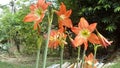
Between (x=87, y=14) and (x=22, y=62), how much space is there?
1863 mm

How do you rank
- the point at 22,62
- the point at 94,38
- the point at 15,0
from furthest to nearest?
the point at 15,0 → the point at 22,62 → the point at 94,38

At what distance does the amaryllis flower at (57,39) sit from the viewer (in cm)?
148

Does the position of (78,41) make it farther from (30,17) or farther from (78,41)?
(30,17)

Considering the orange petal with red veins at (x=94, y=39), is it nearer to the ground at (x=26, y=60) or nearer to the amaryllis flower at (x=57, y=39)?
the amaryllis flower at (x=57, y=39)

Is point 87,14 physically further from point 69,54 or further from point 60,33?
point 60,33

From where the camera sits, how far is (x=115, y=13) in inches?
344

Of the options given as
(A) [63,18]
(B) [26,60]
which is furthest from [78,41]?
(B) [26,60]

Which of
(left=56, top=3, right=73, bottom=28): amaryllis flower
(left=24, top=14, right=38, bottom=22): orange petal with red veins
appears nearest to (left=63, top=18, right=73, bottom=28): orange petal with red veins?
(left=56, top=3, right=73, bottom=28): amaryllis flower

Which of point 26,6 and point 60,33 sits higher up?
point 26,6

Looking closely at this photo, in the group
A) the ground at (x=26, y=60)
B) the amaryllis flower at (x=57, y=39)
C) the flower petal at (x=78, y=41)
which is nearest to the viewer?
the flower petal at (x=78, y=41)

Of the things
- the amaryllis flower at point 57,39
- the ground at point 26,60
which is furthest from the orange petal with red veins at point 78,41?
the ground at point 26,60

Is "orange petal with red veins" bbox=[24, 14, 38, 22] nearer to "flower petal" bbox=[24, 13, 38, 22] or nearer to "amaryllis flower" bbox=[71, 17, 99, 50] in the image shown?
"flower petal" bbox=[24, 13, 38, 22]

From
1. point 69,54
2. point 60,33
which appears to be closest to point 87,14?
point 69,54

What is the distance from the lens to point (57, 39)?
1.53m
